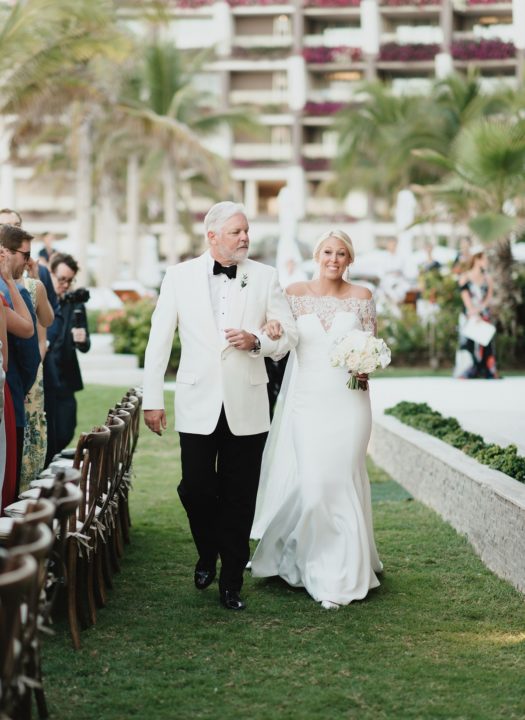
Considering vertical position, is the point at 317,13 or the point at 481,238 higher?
the point at 317,13

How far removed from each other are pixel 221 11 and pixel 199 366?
7125 cm

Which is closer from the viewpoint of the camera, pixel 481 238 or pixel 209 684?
pixel 209 684

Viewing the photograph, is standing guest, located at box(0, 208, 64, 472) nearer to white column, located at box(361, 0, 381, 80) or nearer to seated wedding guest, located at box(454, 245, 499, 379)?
seated wedding guest, located at box(454, 245, 499, 379)

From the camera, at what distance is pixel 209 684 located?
17.7 ft

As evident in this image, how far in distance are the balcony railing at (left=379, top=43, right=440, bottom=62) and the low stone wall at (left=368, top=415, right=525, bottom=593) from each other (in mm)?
64185

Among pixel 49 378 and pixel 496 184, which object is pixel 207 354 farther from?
pixel 496 184

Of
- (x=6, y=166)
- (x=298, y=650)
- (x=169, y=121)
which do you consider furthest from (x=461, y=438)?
(x=169, y=121)

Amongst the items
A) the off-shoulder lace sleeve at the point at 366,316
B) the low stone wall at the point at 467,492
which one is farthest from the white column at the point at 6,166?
the off-shoulder lace sleeve at the point at 366,316

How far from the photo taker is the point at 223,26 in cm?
7494

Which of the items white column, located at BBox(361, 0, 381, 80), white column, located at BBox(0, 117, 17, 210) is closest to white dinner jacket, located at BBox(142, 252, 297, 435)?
white column, located at BBox(0, 117, 17, 210)

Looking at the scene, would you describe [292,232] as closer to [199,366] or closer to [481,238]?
[481,238]

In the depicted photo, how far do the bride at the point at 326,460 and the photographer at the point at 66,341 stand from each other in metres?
2.94

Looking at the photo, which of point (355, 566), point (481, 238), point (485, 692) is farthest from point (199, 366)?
point (481, 238)

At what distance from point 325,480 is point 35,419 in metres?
1.96
